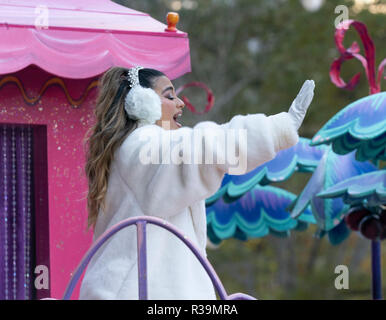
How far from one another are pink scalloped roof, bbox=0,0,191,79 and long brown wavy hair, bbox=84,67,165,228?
65 cm

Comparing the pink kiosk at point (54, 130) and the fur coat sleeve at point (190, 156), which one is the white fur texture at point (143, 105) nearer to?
the fur coat sleeve at point (190, 156)

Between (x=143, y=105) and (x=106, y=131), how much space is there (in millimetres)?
168

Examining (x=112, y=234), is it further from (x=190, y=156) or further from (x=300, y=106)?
(x=300, y=106)

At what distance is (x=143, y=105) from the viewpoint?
3.42 metres

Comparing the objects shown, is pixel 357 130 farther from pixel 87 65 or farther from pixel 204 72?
pixel 204 72

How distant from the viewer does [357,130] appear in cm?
473

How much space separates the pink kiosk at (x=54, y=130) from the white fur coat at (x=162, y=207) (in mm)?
938

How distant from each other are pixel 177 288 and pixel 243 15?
39.0 ft

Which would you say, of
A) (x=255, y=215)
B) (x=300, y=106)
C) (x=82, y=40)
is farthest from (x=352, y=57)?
(x=300, y=106)

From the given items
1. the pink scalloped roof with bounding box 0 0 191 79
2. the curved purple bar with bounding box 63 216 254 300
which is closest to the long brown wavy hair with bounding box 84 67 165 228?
the curved purple bar with bounding box 63 216 254 300

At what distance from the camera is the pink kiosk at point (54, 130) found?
428 centimetres

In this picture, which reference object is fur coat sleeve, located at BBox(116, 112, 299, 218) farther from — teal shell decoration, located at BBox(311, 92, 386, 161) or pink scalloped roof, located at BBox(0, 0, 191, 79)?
teal shell decoration, located at BBox(311, 92, 386, 161)
